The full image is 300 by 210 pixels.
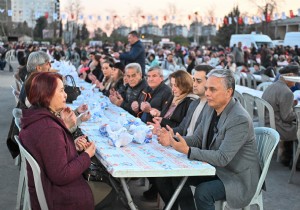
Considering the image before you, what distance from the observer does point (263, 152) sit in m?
3.36

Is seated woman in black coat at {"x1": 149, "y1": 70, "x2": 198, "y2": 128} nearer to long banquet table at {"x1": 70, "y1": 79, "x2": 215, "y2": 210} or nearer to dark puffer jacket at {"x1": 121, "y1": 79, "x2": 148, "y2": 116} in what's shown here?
long banquet table at {"x1": 70, "y1": 79, "x2": 215, "y2": 210}

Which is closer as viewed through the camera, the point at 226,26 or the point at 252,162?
the point at 252,162

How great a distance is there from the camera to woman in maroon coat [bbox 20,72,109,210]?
261 cm

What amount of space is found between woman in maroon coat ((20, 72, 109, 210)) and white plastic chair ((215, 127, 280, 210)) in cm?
98

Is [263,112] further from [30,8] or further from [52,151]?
[30,8]

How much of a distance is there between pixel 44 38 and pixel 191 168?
69.9m

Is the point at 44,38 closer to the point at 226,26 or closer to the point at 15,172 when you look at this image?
the point at 226,26

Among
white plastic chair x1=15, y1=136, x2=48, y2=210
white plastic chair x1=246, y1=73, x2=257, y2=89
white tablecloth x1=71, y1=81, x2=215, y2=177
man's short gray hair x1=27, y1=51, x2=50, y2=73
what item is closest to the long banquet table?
white tablecloth x1=71, y1=81, x2=215, y2=177

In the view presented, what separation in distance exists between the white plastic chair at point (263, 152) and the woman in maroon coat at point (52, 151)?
0.98 metres

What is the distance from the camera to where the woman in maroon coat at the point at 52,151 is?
2611 millimetres

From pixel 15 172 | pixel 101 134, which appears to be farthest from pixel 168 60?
pixel 101 134

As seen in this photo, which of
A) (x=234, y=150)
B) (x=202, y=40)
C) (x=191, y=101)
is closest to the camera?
(x=234, y=150)

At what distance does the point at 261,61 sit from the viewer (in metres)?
17.5

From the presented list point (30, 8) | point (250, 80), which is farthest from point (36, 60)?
point (30, 8)
